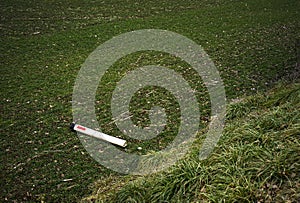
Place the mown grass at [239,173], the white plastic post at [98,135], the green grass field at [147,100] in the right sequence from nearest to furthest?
the mown grass at [239,173]
the green grass field at [147,100]
the white plastic post at [98,135]

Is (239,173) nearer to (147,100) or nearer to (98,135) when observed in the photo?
(98,135)

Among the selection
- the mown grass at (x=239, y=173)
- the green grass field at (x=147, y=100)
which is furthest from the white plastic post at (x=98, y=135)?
the mown grass at (x=239, y=173)

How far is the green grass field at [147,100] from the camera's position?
2621mm

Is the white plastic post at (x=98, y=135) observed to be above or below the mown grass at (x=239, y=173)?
below

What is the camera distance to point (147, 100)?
170 inches

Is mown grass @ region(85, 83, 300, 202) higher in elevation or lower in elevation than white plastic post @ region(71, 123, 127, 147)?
higher

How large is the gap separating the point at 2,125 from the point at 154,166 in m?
1.85

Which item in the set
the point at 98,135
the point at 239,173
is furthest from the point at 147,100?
the point at 239,173

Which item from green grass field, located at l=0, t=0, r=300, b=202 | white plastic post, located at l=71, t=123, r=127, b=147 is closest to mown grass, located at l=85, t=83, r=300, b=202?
green grass field, located at l=0, t=0, r=300, b=202

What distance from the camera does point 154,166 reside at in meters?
3.17

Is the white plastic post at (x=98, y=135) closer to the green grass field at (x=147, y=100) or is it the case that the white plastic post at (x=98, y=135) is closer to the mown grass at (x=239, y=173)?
the green grass field at (x=147, y=100)

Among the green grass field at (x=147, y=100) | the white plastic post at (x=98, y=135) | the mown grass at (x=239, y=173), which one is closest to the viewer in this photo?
the mown grass at (x=239, y=173)

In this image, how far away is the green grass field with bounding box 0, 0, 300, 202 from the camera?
262cm

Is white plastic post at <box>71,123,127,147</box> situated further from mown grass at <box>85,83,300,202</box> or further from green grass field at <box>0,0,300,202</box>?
mown grass at <box>85,83,300,202</box>
